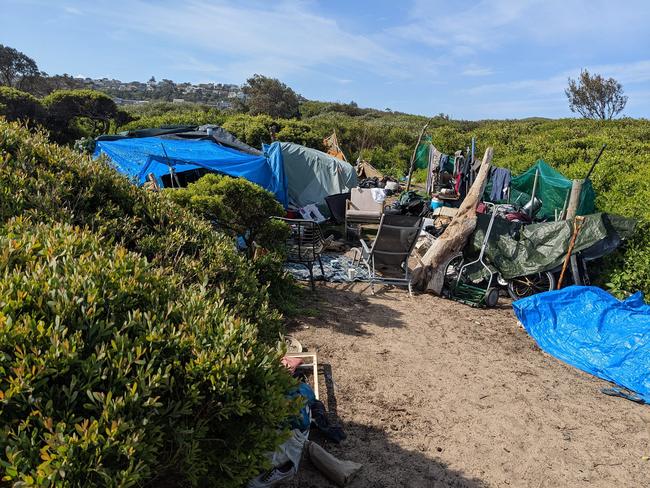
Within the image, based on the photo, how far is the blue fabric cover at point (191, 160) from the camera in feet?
29.6

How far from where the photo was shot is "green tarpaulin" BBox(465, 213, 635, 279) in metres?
6.51

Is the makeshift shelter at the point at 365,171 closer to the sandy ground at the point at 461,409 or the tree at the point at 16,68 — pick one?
the sandy ground at the point at 461,409

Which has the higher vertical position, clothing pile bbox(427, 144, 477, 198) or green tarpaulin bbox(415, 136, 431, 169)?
green tarpaulin bbox(415, 136, 431, 169)

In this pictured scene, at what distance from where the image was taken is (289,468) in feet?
8.95

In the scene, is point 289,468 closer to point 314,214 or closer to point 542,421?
point 542,421

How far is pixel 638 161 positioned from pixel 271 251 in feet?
35.0

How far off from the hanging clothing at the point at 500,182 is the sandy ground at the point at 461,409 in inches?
235

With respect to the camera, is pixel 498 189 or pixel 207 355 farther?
pixel 498 189

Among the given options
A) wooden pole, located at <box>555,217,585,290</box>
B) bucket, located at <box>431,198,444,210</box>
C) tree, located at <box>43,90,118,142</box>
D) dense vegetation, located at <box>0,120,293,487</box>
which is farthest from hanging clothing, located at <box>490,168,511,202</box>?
tree, located at <box>43,90,118,142</box>

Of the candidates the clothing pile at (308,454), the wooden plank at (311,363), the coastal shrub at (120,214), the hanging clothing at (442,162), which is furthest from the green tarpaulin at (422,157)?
the coastal shrub at (120,214)

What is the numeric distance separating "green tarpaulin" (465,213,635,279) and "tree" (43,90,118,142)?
17.7m

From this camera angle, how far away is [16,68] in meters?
35.5

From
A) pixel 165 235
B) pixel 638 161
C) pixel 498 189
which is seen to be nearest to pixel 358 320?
pixel 165 235

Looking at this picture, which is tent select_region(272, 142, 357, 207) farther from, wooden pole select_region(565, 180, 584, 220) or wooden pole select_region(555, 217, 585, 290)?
wooden pole select_region(555, 217, 585, 290)
